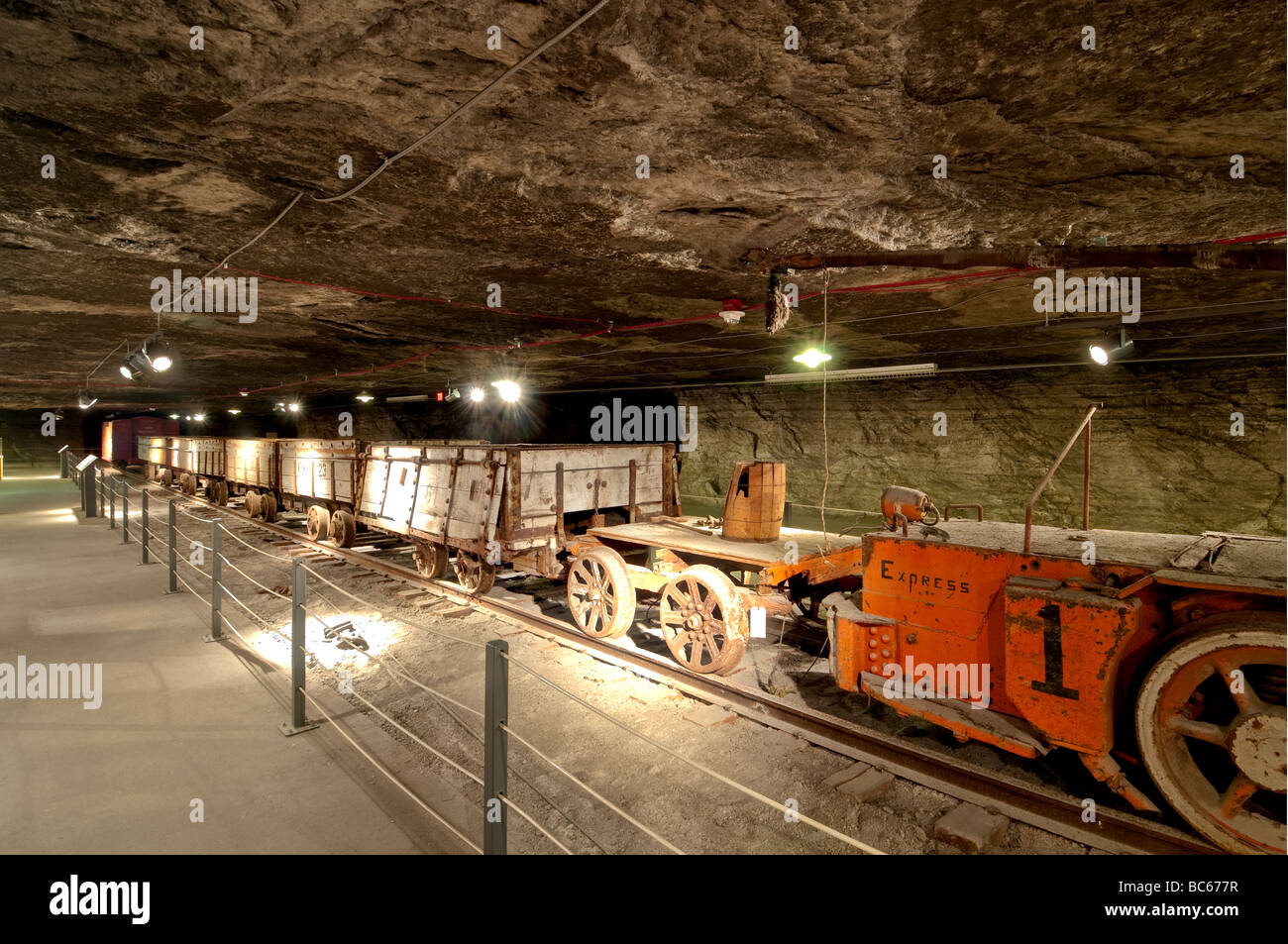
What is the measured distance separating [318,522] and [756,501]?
35.2ft

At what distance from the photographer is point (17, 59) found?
2.65 m

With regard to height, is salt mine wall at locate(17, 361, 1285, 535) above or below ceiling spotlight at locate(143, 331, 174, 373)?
below

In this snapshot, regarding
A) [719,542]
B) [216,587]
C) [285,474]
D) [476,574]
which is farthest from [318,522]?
[719,542]

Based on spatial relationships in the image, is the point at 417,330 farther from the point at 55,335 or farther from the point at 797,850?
the point at 797,850

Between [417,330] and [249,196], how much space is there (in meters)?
4.96

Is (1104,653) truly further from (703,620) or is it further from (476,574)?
(476,574)

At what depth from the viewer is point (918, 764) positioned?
14.5 ft

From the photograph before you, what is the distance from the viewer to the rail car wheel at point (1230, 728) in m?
3.22

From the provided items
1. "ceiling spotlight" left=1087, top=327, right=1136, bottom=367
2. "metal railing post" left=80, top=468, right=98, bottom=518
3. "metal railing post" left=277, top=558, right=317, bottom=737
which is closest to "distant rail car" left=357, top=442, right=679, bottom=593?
"metal railing post" left=277, top=558, right=317, bottom=737

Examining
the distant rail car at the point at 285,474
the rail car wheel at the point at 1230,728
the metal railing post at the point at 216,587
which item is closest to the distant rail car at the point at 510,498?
the distant rail car at the point at 285,474

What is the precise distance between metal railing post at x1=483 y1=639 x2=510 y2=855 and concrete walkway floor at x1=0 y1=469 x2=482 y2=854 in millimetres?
536

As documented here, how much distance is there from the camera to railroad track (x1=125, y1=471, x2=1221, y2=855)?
A: 11.9ft

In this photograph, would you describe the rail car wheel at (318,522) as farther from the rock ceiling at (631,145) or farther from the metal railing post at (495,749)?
the metal railing post at (495,749)

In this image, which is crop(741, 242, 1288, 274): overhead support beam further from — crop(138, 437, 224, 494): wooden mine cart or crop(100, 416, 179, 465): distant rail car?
crop(100, 416, 179, 465): distant rail car
